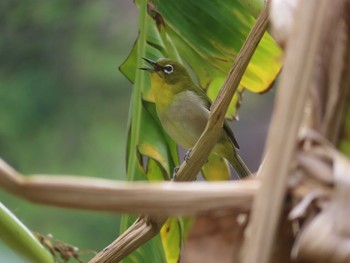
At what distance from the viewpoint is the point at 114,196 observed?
28 centimetres

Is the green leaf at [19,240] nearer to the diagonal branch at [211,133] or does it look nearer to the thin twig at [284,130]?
the diagonal branch at [211,133]

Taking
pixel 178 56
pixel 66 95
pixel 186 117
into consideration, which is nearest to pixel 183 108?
Result: pixel 186 117

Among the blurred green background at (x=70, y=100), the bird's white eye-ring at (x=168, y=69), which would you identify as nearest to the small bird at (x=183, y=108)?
the bird's white eye-ring at (x=168, y=69)

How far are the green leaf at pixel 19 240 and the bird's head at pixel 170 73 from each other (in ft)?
3.69

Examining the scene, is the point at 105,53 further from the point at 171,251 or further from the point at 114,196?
the point at 114,196

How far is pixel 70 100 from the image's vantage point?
11.2 ft

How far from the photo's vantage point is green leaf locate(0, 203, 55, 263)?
58cm

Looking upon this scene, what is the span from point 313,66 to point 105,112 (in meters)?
3.13

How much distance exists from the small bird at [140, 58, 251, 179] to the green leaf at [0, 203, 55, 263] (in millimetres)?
1110

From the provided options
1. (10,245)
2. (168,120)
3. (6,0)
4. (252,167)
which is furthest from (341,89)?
(6,0)

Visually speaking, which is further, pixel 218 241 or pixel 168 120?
pixel 168 120

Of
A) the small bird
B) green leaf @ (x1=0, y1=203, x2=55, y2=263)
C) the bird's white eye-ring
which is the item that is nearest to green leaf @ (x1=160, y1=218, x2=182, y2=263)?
green leaf @ (x1=0, y1=203, x2=55, y2=263)

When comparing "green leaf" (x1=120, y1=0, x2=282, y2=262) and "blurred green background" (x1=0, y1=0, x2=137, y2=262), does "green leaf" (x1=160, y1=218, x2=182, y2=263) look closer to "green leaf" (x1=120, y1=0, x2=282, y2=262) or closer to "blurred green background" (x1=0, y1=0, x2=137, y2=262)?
"green leaf" (x1=120, y1=0, x2=282, y2=262)

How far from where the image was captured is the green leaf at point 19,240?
584 millimetres
